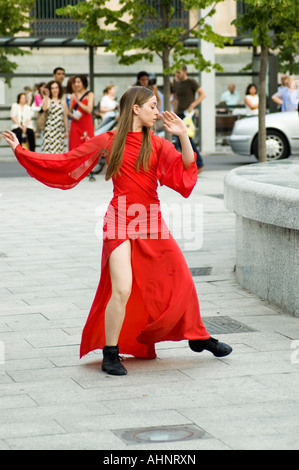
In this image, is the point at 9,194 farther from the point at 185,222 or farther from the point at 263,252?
the point at 263,252

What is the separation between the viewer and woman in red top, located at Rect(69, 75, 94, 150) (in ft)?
58.6

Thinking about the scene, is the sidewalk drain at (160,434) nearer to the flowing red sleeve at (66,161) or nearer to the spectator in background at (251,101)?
the flowing red sleeve at (66,161)

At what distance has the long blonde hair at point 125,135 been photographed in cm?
609

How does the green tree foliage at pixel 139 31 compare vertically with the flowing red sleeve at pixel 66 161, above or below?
above

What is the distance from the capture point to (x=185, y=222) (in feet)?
42.7

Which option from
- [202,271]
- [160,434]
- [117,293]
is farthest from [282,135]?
[160,434]

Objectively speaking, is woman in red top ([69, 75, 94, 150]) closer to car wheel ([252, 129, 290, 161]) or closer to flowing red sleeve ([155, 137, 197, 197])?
car wheel ([252, 129, 290, 161])

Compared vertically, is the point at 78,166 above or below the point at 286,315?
above

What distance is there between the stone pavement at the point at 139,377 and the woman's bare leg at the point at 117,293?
10.0 inches

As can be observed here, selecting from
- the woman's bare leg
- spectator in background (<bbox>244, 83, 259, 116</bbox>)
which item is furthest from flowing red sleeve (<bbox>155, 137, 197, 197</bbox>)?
spectator in background (<bbox>244, 83, 259, 116</bbox>)

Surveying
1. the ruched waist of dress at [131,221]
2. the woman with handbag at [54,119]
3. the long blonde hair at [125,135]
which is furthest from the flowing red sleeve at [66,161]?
Result: the woman with handbag at [54,119]
